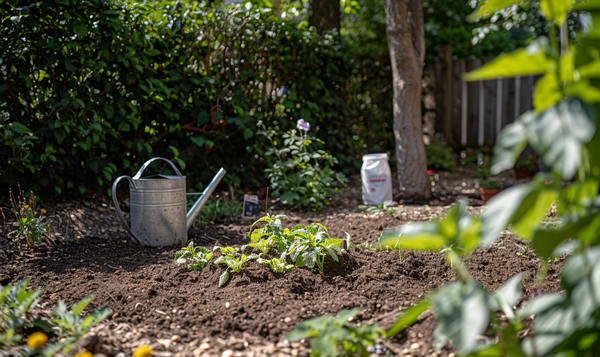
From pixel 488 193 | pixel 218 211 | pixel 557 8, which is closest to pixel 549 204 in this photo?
pixel 557 8

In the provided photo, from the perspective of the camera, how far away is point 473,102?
24.2 feet

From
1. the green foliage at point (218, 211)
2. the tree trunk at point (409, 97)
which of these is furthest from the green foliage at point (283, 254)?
the tree trunk at point (409, 97)

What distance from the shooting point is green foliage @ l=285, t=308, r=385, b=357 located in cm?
111

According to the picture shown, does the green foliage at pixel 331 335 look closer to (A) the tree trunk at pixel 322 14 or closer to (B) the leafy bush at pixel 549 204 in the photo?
(B) the leafy bush at pixel 549 204

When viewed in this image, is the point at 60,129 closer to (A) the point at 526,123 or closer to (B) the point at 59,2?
(B) the point at 59,2

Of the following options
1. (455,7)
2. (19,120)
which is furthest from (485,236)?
(455,7)

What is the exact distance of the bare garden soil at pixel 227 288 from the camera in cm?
146

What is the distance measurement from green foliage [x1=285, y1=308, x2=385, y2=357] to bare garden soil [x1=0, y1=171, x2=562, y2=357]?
21 centimetres

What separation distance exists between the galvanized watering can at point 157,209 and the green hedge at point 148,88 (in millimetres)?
827

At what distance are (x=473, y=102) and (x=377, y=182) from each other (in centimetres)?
410

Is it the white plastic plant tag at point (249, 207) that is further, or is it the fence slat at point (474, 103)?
the fence slat at point (474, 103)

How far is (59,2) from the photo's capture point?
9.89 feet

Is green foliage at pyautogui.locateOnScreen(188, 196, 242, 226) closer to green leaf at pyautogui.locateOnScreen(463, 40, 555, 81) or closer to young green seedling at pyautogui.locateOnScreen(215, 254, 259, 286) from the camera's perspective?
young green seedling at pyautogui.locateOnScreen(215, 254, 259, 286)

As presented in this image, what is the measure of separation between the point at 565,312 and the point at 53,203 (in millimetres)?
3400
